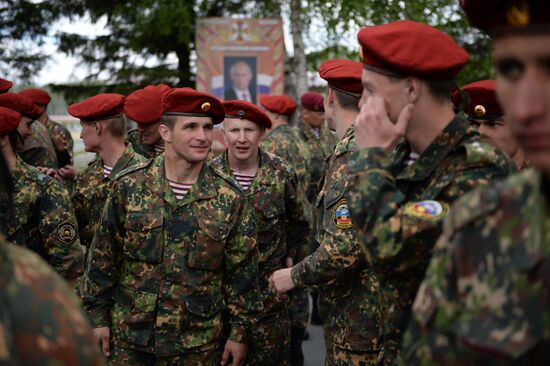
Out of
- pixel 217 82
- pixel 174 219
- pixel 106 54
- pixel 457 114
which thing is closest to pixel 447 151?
pixel 457 114

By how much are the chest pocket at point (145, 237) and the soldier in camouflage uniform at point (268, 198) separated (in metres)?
1.75

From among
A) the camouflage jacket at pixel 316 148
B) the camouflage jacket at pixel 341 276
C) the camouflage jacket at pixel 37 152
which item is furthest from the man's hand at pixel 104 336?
the camouflage jacket at pixel 316 148

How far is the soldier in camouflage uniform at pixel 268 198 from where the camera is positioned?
20.0ft

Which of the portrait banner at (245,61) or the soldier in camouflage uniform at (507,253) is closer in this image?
the soldier in camouflage uniform at (507,253)

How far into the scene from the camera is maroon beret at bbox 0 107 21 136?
5.16m

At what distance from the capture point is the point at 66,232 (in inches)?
195

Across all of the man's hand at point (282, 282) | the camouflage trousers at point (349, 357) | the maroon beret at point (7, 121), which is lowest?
the camouflage trousers at point (349, 357)

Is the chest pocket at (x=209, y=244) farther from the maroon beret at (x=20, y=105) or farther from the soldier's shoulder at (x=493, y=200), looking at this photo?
the maroon beret at (x=20, y=105)

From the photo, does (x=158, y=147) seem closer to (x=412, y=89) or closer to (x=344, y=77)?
(x=344, y=77)

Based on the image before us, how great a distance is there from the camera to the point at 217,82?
17.0 metres

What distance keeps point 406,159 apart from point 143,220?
75.1 inches

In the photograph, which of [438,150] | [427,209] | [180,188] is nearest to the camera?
[427,209]

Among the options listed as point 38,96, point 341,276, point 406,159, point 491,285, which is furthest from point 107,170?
point 491,285

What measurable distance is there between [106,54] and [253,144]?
14605 millimetres
